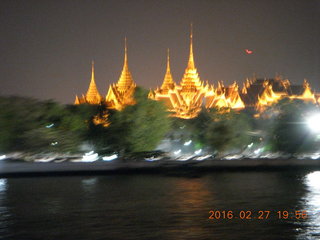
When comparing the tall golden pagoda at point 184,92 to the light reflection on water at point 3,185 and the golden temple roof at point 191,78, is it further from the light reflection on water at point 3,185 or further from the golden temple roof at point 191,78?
the light reflection on water at point 3,185

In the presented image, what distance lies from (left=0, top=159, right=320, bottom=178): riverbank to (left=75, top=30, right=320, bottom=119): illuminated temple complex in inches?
618

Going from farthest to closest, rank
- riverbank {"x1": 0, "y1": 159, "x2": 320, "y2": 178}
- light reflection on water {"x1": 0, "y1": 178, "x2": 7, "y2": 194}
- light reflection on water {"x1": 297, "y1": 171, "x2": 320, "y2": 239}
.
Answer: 1. riverbank {"x1": 0, "y1": 159, "x2": 320, "y2": 178}
2. light reflection on water {"x1": 0, "y1": 178, "x2": 7, "y2": 194}
3. light reflection on water {"x1": 297, "y1": 171, "x2": 320, "y2": 239}

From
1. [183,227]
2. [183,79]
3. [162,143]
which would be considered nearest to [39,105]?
[162,143]

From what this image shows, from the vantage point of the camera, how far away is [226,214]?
1238cm

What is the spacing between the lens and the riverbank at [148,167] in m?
20.0

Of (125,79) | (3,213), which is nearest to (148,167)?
(3,213)

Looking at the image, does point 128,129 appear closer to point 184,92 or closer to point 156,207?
point 156,207

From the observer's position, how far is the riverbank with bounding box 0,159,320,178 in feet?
65.8

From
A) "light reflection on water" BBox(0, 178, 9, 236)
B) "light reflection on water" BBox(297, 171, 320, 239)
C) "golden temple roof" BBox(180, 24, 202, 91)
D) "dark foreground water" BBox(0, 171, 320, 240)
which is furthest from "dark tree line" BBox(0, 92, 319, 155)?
"golden temple roof" BBox(180, 24, 202, 91)

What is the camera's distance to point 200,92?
48.2m

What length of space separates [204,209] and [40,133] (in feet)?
34.6

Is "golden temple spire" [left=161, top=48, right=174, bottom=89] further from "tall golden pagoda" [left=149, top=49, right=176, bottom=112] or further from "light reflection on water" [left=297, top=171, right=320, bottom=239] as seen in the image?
"light reflection on water" [left=297, top=171, right=320, bottom=239]

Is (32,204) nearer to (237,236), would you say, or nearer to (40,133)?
(237,236)

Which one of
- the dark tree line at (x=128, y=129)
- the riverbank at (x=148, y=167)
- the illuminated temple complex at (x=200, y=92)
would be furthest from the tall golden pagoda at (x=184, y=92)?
the riverbank at (x=148, y=167)
